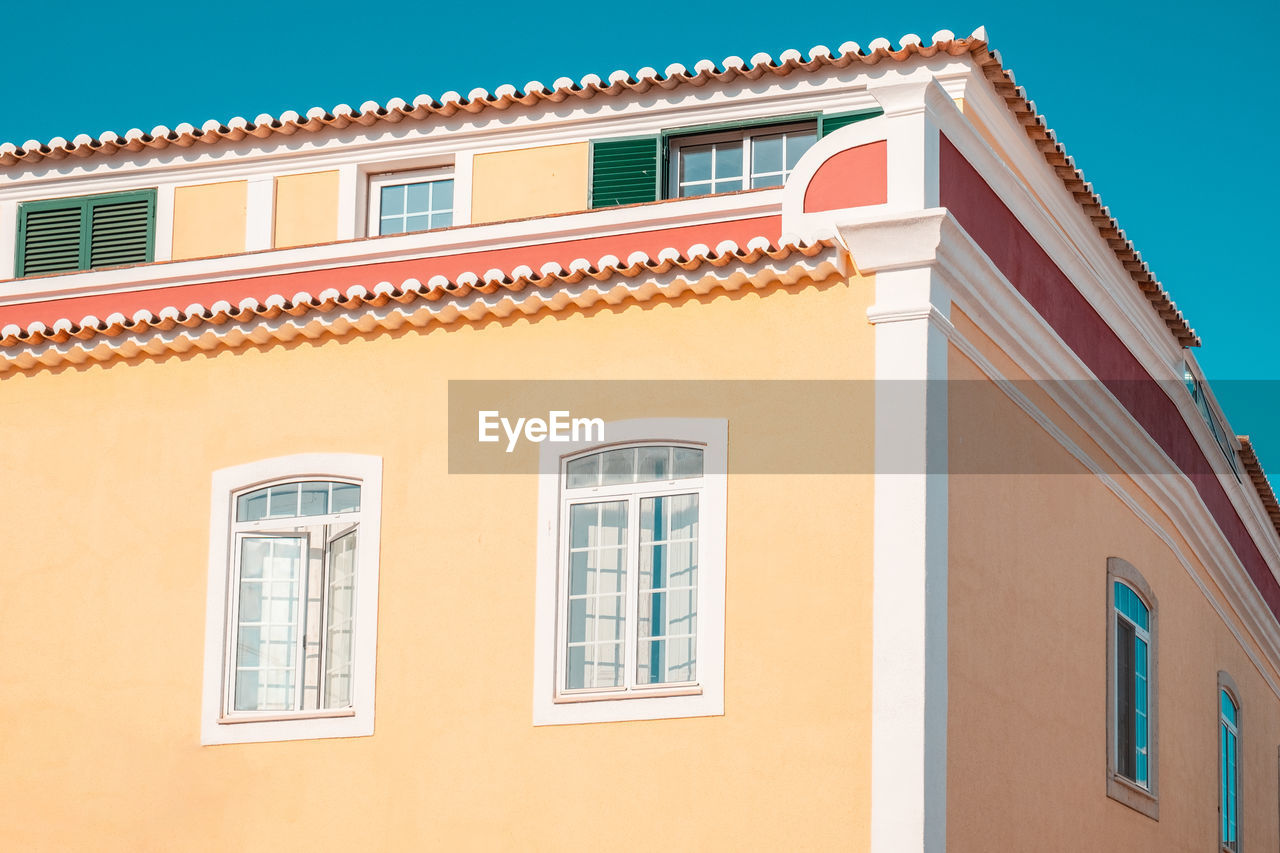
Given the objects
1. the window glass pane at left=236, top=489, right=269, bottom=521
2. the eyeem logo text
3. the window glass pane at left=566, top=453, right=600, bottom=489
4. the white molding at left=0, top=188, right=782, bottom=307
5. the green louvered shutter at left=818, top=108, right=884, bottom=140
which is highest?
the green louvered shutter at left=818, top=108, right=884, bottom=140

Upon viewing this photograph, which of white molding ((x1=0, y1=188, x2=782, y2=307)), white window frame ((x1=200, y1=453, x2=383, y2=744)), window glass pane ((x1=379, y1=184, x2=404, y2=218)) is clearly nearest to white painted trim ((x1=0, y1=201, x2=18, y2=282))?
white molding ((x1=0, y1=188, x2=782, y2=307))

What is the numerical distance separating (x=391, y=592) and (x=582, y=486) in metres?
1.61

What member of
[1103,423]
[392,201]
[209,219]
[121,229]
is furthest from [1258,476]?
[121,229]

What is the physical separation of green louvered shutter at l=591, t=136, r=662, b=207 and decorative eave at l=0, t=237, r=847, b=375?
3.68 m

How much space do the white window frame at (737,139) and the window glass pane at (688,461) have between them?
491 cm

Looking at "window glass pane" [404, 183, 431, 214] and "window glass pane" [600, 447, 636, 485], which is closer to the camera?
"window glass pane" [600, 447, 636, 485]

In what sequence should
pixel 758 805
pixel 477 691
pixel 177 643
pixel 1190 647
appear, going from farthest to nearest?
pixel 1190 647 → pixel 177 643 → pixel 477 691 → pixel 758 805

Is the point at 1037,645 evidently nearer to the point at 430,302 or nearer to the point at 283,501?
the point at 430,302

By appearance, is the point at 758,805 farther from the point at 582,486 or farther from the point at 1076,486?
the point at 1076,486

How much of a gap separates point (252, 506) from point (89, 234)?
6385 millimetres

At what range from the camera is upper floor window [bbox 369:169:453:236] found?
1970 centimetres

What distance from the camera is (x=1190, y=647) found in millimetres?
19969

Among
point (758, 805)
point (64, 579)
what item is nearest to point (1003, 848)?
point (758, 805)

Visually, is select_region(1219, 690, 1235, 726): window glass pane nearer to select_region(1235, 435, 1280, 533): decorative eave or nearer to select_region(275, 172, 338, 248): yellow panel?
select_region(1235, 435, 1280, 533): decorative eave
